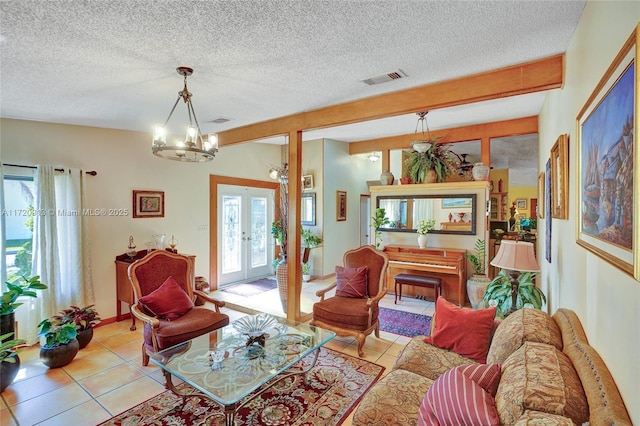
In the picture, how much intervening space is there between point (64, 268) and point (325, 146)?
4500mm

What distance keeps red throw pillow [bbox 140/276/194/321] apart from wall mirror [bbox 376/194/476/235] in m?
3.56

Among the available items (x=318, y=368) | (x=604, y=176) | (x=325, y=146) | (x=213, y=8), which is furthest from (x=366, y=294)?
(x=325, y=146)

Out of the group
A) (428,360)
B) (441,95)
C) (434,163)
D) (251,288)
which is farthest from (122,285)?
(434,163)

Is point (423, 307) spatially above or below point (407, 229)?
below

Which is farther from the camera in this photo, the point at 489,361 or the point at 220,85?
the point at 220,85

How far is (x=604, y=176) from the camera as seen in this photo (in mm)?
1214

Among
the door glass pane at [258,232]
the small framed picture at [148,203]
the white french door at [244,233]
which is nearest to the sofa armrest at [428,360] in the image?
the small framed picture at [148,203]

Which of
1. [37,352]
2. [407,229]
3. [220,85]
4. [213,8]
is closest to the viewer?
[213,8]

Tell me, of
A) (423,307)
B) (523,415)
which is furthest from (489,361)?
(423,307)

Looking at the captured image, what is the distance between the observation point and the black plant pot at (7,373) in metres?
2.47

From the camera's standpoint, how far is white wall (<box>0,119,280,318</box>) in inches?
138

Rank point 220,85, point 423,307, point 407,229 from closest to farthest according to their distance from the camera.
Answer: point 220,85 < point 423,307 < point 407,229

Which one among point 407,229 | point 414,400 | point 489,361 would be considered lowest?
point 414,400

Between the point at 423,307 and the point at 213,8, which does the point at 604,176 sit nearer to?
the point at 213,8
